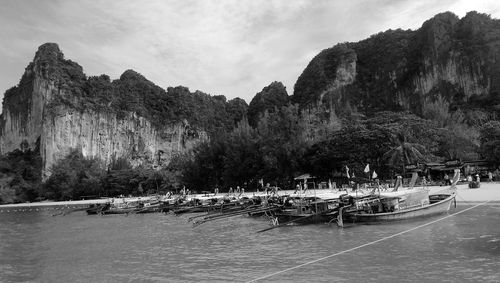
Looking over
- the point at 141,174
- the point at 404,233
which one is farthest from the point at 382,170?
the point at 141,174

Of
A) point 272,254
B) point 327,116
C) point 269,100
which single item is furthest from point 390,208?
point 269,100

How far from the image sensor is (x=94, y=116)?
12638 cm

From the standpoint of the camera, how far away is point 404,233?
1961cm

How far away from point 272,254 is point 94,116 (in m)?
121

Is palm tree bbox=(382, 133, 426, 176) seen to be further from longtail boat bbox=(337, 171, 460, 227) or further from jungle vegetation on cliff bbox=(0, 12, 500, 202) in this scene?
longtail boat bbox=(337, 171, 460, 227)

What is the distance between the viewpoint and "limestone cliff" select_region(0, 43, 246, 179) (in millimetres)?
119500

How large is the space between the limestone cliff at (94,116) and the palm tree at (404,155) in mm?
96249

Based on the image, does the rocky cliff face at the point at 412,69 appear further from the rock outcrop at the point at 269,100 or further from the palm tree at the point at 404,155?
the palm tree at the point at 404,155

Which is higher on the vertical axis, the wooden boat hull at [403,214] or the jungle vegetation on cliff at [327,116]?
the jungle vegetation on cliff at [327,116]

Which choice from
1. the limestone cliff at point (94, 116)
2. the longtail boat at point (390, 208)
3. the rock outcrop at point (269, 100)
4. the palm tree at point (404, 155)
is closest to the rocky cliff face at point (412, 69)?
the rock outcrop at point (269, 100)

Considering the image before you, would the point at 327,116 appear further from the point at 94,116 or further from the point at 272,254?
the point at 272,254

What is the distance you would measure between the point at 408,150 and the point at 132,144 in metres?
106

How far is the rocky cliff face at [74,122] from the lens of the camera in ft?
388

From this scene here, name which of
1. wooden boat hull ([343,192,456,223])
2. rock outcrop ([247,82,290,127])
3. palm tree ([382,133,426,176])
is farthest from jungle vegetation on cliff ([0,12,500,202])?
wooden boat hull ([343,192,456,223])
